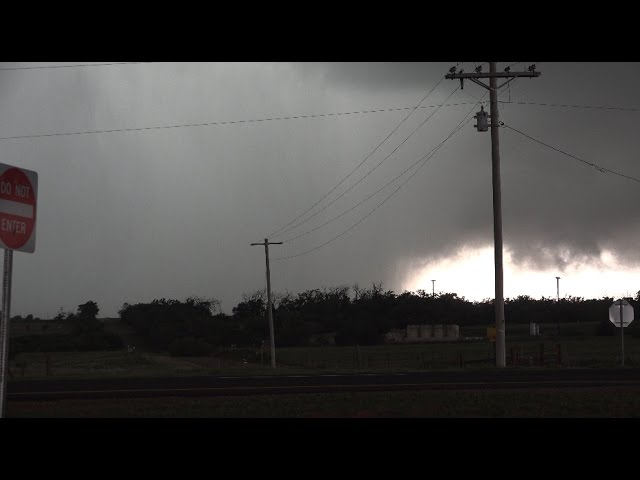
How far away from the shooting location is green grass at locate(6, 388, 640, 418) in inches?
572

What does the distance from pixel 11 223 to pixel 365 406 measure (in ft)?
28.1

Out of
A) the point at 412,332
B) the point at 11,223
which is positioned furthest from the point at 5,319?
the point at 412,332

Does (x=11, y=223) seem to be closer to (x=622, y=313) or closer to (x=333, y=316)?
(x=622, y=313)

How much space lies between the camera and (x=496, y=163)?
1347 inches

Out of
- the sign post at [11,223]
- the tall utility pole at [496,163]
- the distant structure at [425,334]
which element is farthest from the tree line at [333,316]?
the sign post at [11,223]

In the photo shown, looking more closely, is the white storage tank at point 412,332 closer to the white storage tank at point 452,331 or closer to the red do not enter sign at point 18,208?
the white storage tank at point 452,331

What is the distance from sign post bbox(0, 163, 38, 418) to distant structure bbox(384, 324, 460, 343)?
104 meters

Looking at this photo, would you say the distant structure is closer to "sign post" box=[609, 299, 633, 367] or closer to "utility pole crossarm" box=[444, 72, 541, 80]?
"utility pole crossarm" box=[444, 72, 541, 80]

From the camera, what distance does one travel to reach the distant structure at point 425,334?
11151 cm
